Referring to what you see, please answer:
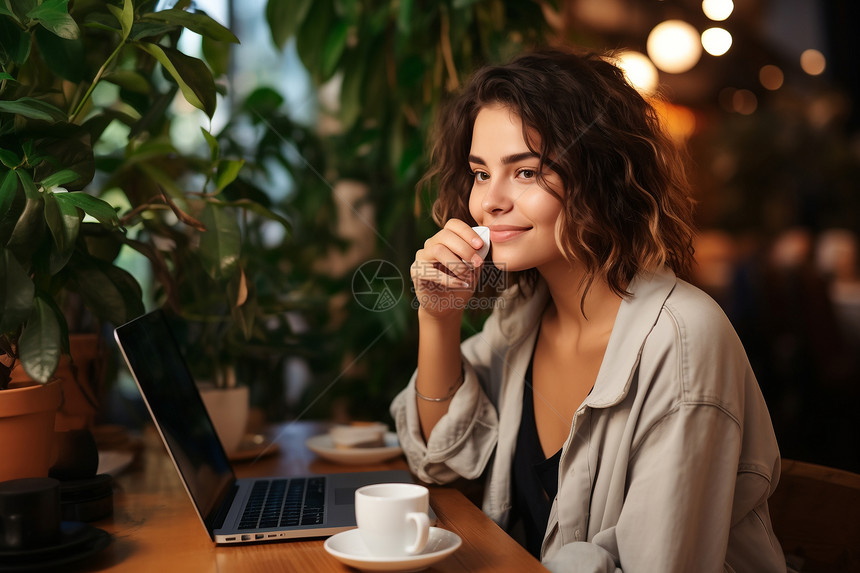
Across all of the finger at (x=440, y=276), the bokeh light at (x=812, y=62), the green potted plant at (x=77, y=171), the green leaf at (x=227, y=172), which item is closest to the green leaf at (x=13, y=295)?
the green potted plant at (x=77, y=171)

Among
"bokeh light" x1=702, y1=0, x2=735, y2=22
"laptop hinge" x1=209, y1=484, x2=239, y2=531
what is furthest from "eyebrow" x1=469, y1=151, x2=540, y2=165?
"bokeh light" x1=702, y1=0, x2=735, y2=22

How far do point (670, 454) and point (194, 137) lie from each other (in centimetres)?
170

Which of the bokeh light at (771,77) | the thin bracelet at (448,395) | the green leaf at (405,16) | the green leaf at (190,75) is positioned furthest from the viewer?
Result: the bokeh light at (771,77)

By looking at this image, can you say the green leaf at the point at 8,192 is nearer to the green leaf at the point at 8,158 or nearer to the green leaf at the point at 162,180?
the green leaf at the point at 8,158

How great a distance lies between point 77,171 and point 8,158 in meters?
0.07

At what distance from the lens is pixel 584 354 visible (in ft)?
3.36

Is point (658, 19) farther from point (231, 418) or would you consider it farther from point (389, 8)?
point (231, 418)

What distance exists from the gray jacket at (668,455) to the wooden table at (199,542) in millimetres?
85

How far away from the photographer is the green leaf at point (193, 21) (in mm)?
830

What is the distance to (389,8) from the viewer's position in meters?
1.51

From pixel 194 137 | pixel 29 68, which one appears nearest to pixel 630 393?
pixel 29 68

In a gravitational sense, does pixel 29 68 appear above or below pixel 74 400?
above

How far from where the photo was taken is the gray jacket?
0.78m

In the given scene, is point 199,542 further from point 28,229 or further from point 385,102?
point 385,102
